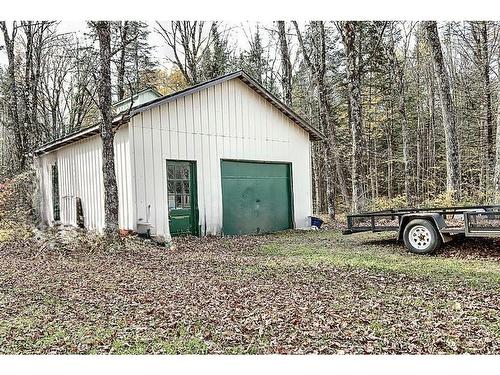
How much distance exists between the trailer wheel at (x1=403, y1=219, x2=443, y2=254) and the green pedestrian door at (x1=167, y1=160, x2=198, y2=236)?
5.39m

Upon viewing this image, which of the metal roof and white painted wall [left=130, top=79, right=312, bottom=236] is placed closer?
the metal roof

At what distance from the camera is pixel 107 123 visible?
29.0 ft

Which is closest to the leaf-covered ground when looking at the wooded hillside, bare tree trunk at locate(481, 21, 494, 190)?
the wooded hillside

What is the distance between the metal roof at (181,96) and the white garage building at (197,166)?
0.03 m

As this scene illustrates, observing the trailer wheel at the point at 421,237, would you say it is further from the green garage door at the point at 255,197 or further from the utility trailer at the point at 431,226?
the green garage door at the point at 255,197

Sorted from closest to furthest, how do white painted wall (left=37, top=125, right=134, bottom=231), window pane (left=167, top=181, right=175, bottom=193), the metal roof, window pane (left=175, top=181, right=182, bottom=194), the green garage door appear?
the metal roof
white painted wall (left=37, top=125, right=134, bottom=231)
window pane (left=167, top=181, right=175, bottom=193)
window pane (left=175, top=181, right=182, bottom=194)
the green garage door

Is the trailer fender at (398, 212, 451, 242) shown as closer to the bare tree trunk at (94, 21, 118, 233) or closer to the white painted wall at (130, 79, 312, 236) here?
the white painted wall at (130, 79, 312, 236)

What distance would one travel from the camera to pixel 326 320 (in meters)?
3.81

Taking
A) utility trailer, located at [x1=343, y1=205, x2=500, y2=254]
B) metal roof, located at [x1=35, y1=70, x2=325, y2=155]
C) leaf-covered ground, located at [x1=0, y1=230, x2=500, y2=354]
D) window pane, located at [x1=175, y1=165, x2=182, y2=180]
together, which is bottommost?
leaf-covered ground, located at [x1=0, y1=230, x2=500, y2=354]

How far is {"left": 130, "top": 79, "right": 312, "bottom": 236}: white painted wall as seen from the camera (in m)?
10.0

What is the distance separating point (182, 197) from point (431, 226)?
5.99 meters

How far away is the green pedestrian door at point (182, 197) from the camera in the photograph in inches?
414

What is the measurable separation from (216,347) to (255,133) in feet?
31.4

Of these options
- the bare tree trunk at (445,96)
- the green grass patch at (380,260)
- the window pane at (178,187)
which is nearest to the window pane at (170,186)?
the window pane at (178,187)
